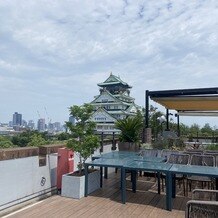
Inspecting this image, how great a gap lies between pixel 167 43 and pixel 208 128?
15.9 metres

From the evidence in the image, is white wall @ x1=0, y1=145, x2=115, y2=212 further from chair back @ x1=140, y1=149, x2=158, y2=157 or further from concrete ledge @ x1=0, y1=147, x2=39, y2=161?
chair back @ x1=140, y1=149, x2=158, y2=157

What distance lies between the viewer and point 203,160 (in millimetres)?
5344

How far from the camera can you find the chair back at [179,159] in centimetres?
534

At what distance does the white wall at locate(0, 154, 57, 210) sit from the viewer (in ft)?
13.1

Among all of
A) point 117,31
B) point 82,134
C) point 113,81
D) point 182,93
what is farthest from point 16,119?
point 82,134

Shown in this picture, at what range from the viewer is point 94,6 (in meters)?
6.63

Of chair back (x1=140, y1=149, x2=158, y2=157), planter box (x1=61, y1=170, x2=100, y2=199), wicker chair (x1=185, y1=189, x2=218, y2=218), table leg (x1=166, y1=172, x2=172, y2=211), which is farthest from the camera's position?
chair back (x1=140, y1=149, x2=158, y2=157)

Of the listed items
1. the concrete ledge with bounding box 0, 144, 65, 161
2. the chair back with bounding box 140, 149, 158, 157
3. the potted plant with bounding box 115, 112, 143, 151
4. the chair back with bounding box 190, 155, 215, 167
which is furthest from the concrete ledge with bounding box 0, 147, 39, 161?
the potted plant with bounding box 115, 112, 143, 151

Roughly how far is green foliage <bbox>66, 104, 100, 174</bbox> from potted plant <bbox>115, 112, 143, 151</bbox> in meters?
2.69

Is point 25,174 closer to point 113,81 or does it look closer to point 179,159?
point 179,159

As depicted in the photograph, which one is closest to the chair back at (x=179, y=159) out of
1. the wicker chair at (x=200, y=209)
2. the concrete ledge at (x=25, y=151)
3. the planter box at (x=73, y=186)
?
the planter box at (x=73, y=186)

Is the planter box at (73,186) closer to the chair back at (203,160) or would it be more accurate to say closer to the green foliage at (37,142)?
the green foliage at (37,142)

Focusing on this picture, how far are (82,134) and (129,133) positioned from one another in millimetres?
3014

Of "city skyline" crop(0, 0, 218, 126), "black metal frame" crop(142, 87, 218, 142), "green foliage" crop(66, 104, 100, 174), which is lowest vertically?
"green foliage" crop(66, 104, 100, 174)
